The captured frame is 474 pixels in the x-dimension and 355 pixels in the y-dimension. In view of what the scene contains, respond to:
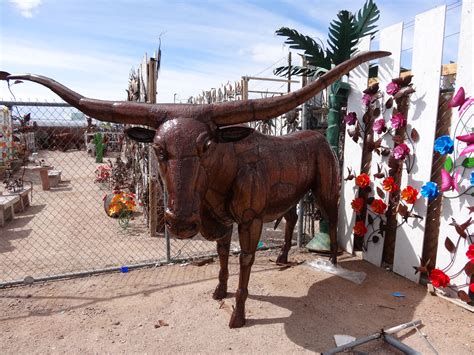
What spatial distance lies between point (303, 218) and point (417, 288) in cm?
197

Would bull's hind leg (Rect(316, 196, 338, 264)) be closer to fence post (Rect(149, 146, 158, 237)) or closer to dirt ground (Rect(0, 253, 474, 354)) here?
dirt ground (Rect(0, 253, 474, 354))

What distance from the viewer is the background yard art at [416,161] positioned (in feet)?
11.1

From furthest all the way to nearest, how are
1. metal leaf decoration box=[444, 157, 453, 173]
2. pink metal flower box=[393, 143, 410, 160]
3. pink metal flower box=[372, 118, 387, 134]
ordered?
pink metal flower box=[372, 118, 387, 134], pink metal flower box=[393, 143, 410, 160], metal leaf decoration box=[444, 157, 453, 173]

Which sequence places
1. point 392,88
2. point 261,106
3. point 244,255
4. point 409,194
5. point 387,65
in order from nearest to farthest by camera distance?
1. point 261,106
2. point 244,255
3. point 409,194
4. point 392,88
5. point 387,65

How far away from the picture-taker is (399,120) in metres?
3.89

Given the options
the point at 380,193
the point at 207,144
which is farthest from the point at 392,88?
the point at 207,144

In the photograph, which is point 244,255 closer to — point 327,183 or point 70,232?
point 327,183

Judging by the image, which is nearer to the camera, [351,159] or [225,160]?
[225,160]

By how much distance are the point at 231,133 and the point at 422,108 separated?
2.57 metres

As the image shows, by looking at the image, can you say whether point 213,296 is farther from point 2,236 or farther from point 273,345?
point 2,236

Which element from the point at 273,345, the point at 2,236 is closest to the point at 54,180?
the point at 2,236

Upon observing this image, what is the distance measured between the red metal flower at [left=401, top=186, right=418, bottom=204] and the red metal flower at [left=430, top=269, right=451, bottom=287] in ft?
2.56

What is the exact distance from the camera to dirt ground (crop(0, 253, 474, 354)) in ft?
9.25

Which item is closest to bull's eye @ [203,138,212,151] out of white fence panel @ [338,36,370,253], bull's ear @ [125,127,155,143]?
bull's ear @ [125,127,155,143]
